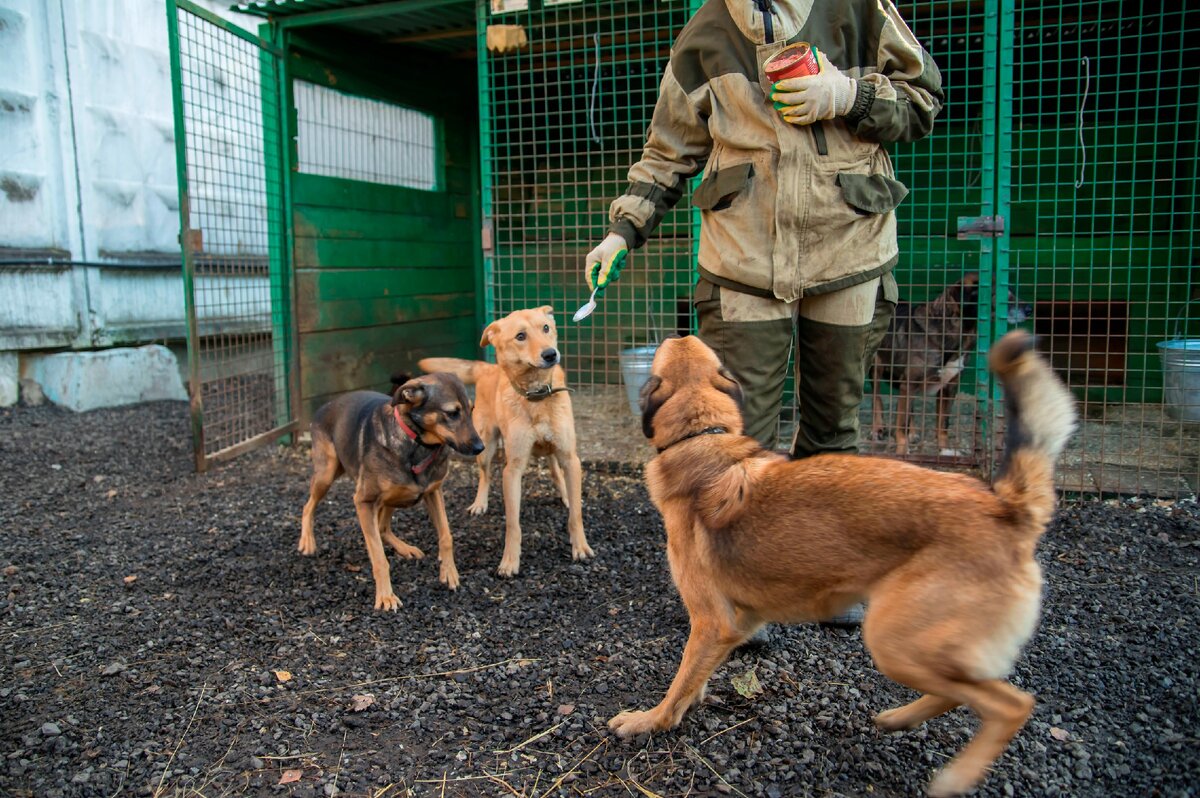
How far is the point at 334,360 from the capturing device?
24.0 feet

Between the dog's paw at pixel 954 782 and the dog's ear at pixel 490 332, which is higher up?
the dog's ear at pixel 490 332

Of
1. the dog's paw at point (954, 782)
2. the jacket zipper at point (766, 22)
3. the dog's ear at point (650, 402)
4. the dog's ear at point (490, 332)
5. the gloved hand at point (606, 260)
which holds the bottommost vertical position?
the dog's paw at point (954, 782)

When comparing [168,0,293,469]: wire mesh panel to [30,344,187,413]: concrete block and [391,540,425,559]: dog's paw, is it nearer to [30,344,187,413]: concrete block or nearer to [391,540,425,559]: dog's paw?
[30,344,187,413]: concrete block

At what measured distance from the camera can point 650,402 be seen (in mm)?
2639

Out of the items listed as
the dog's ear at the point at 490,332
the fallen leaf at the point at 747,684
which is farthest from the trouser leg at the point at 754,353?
the dog's ear at the point at 490,332

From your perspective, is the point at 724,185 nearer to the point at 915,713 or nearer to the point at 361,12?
the point at 915,713

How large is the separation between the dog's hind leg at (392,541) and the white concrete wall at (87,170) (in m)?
4.06

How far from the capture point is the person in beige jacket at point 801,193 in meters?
3.03

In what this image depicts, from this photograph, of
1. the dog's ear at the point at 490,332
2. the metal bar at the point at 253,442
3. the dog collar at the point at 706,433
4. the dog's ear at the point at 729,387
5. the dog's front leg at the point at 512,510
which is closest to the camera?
the dog collar at the point at 706,433

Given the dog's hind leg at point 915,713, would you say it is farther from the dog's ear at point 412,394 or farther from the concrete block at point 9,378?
the concrete block at point 9,378

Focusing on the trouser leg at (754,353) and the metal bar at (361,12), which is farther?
the metal bar at (361,12)

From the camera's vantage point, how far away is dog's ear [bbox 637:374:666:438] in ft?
8.64

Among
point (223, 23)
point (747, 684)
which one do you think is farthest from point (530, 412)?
point (223, 23)

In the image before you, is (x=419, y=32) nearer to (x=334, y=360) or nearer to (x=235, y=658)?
(x=334, y=360)
